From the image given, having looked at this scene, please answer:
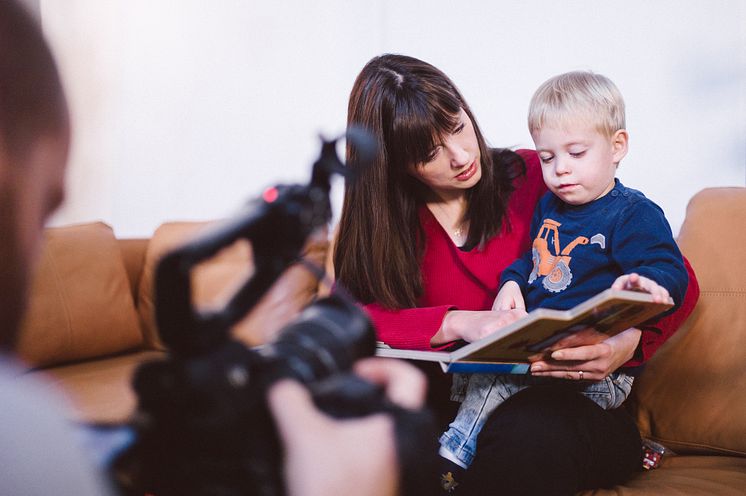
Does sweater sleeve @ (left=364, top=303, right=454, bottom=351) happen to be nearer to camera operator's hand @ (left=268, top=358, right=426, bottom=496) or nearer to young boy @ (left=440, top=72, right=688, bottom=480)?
young boy @ (left=440, top=72, right=688, bottom=480)

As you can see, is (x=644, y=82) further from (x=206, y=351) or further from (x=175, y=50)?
(x=206, y=351)

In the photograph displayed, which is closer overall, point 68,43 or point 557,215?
point 68,43

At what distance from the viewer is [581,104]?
1.02m

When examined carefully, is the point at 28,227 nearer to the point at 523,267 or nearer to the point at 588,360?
the point at 588,360

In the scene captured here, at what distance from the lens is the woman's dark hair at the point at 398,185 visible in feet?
3.60

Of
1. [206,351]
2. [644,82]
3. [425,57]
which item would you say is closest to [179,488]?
[206,351]

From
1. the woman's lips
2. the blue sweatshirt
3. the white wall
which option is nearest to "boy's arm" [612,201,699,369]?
the blue sweatshirt

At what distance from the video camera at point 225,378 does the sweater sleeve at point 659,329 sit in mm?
781

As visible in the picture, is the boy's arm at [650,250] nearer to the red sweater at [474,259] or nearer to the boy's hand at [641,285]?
the boy's hand at [641,285]

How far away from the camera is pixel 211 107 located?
74cm

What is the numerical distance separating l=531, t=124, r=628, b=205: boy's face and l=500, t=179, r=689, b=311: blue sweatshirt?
5cm

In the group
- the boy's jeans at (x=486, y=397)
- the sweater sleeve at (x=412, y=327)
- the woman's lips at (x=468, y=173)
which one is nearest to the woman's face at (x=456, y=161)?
the woman's lips at (x=468, y=173)

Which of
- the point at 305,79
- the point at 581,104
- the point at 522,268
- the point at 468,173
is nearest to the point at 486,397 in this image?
the point at 522,268

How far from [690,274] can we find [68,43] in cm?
102
